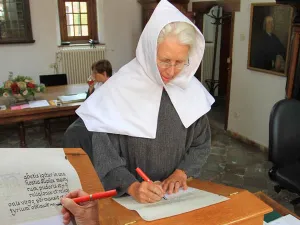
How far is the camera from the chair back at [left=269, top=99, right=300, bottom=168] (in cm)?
239

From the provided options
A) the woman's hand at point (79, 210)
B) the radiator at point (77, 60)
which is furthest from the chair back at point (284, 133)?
the radiator at point (77, 60)

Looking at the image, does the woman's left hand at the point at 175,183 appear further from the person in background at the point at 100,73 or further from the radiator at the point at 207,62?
the radiator at the point at 207,62

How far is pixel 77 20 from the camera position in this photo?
590 cm

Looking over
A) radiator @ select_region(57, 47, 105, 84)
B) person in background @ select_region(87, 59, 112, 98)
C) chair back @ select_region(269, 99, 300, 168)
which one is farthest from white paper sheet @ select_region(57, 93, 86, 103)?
chair back @ select_region(269, 99, 300, 168)

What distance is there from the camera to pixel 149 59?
Result: 1.14 m

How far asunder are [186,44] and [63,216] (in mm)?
714

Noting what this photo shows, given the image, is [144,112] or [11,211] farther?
[144,112]

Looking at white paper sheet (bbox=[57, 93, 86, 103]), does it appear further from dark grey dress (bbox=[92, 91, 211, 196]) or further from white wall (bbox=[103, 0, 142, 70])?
dark grey dress (bbox=[92, 91, 211, 196])

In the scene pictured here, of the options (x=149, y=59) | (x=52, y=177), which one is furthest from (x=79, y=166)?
(x=149, y=59)

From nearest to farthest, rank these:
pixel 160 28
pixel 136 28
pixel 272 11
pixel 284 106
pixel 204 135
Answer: pixel 160 28, pixel 204 135, pixel 284 106, pixel 272 11, pixel 136 28

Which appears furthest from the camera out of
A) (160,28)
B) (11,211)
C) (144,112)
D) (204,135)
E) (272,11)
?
(272,11)

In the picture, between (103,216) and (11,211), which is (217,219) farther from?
(11,211)

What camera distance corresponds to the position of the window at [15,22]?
5.05 metres

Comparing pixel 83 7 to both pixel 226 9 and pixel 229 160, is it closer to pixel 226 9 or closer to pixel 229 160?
pixel 226 9
